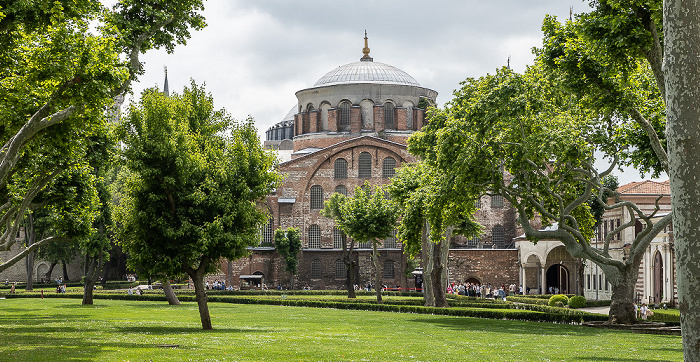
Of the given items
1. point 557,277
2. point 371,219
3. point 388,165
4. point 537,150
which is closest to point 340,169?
point 388,165

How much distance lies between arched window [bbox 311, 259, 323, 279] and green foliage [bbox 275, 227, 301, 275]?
2.29 m

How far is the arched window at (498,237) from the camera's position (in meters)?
62.6

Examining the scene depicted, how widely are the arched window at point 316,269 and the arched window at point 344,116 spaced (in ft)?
41.2

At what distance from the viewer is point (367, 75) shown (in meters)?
69.5

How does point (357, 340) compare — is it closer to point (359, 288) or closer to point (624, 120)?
point (624, 120)

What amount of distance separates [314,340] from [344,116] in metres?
51.1

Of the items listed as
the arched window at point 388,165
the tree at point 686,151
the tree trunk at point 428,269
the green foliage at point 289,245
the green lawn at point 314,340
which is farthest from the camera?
the arched window at point 388,165

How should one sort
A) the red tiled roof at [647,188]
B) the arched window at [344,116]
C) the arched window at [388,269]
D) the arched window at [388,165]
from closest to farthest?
the red tiled roof at [647,188], the arched window at [388,269], the arched window at [388,165], the arched window at [344,116]

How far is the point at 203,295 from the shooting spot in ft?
67.7

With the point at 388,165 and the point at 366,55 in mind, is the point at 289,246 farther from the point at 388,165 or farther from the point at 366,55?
the point at 366,55

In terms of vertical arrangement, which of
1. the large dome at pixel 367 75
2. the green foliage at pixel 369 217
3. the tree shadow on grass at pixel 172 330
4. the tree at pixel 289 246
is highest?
the large dome at pixel 367 75

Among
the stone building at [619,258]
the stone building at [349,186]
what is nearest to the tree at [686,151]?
the stone building at [619,258]

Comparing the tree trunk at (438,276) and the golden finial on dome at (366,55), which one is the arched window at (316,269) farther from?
the tree trunk at (438,276)

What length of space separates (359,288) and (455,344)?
1721 inches
